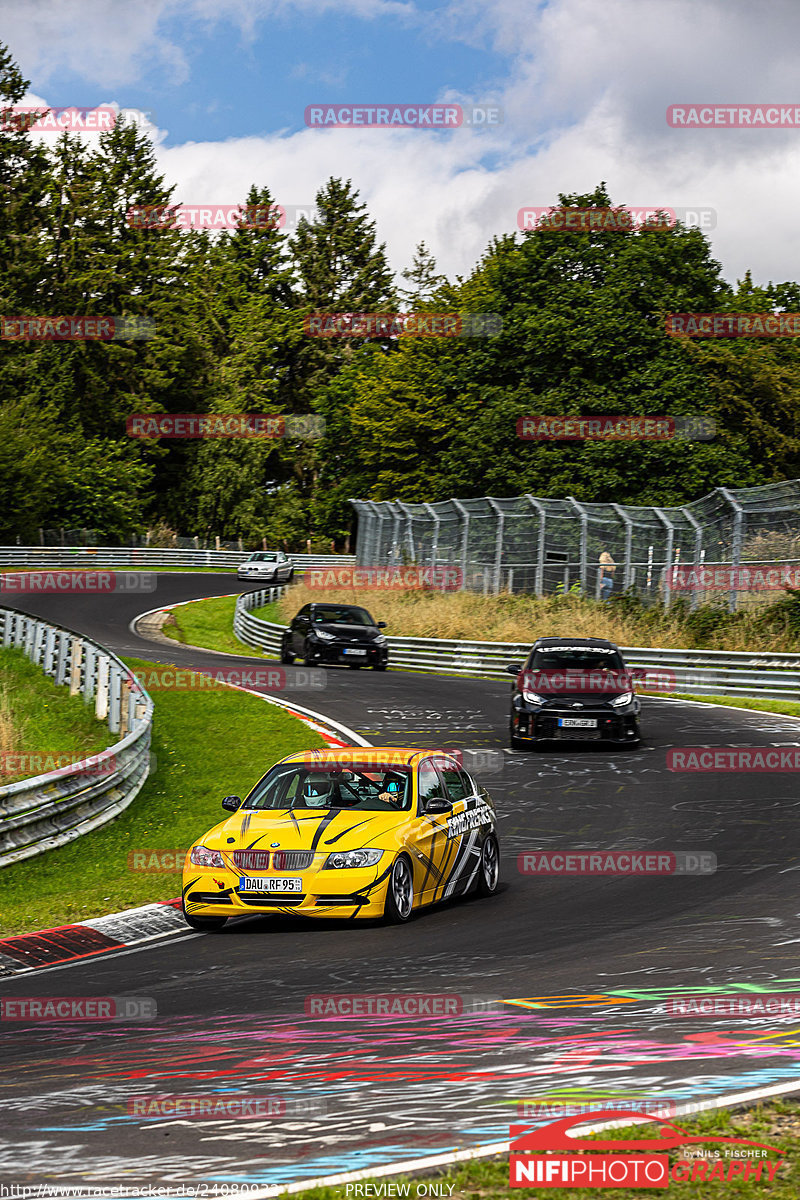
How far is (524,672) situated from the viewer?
2138cm

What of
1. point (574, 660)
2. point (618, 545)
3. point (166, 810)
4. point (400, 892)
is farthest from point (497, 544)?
point (400, 892)

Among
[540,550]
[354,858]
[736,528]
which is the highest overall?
[736,528]

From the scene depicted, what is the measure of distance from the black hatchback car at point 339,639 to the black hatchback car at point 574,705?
12504 mm

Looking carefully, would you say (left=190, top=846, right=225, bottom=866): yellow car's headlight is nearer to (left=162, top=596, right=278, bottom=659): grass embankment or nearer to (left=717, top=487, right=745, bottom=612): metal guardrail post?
(left=717, top=487, right=745, bottom=612): metal guardrail post

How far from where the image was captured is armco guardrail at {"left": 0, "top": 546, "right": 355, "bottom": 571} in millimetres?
67500

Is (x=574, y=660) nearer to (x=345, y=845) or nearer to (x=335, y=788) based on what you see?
(x=335, y=788)

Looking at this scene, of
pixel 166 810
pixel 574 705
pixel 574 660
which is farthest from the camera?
pixel 574 660

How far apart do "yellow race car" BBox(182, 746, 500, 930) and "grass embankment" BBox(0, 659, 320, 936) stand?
57.6 inches

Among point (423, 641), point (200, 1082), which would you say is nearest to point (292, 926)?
point (200, 1082)

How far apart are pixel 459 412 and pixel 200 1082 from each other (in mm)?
56489

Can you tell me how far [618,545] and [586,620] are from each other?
2080 mm

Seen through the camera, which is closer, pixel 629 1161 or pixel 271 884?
pixel 629 1161

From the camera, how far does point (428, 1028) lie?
7059 millimetres

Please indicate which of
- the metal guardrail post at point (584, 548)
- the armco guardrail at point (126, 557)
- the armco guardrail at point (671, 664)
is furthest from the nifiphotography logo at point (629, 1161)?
the armco guardrail at point (126, 557)
